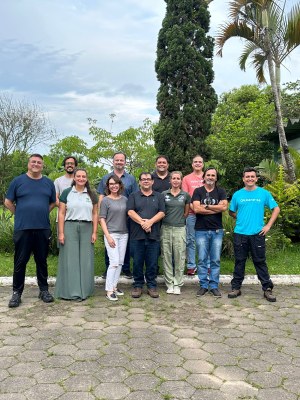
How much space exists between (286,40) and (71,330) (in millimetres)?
8899

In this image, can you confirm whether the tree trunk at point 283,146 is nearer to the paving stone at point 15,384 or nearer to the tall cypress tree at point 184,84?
the tall cypress tree at point 184,84

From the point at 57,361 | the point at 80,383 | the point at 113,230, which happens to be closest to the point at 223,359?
the point at 80,383

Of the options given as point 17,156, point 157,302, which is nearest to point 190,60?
point 157,302

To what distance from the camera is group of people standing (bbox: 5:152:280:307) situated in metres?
5.60

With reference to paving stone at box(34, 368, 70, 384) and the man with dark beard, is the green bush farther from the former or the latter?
paving stone at box(34, 368, 70, 384)

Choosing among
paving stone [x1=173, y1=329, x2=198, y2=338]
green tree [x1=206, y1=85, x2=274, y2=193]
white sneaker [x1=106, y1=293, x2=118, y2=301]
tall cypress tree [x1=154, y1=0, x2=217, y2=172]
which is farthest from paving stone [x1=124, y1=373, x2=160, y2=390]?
green tree [x1=206, y1=85, x2=274, y2=193]

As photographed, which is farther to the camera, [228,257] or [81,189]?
[228,257]

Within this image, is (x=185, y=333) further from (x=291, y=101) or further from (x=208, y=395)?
(x=291, y=101)

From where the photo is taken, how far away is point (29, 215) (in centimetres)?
539

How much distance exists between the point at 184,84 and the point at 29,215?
5227 millimetres

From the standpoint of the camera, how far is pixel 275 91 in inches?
414

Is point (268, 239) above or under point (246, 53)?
under

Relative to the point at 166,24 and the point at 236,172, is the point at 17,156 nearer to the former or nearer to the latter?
the point at 236,172

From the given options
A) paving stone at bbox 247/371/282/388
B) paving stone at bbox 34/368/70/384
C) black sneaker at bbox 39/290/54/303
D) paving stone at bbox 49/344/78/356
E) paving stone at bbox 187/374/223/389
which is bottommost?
paving stone at bbox 247/371/282/388
